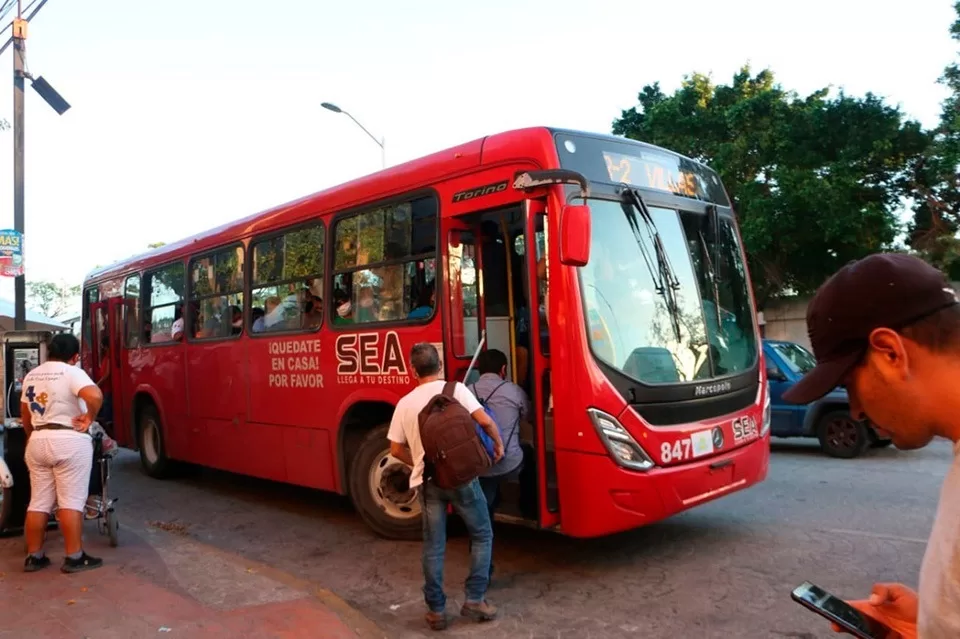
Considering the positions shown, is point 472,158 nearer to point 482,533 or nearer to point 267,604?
point 482,533

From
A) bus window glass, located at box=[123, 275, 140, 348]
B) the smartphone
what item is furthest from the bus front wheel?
the smartphone

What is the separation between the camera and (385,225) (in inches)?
257

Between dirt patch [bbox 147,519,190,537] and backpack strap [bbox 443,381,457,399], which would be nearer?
backpack strap [bbox 443,381,457,399]

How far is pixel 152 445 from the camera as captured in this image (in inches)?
411

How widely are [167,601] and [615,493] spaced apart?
3057 millimetres

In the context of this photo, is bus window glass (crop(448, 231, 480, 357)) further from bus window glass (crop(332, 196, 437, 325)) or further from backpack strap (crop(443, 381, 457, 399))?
backpack strap (crop(443, 381, 457, 399))

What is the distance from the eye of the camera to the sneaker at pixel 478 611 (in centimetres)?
453

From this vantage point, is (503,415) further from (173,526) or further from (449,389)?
(173,526)

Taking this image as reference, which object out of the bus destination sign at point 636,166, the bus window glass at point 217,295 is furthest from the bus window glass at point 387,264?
the bus window glass at point 217,295

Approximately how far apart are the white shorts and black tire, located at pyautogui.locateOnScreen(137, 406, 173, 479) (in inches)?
172

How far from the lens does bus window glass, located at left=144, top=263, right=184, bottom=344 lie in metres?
9.62

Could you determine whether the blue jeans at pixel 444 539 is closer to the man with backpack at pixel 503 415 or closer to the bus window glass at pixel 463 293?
the man with backpack at pixel 503 415

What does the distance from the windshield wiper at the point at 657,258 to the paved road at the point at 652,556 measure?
1.76 m

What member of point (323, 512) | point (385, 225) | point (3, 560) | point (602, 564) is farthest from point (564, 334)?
point (3, 560)
